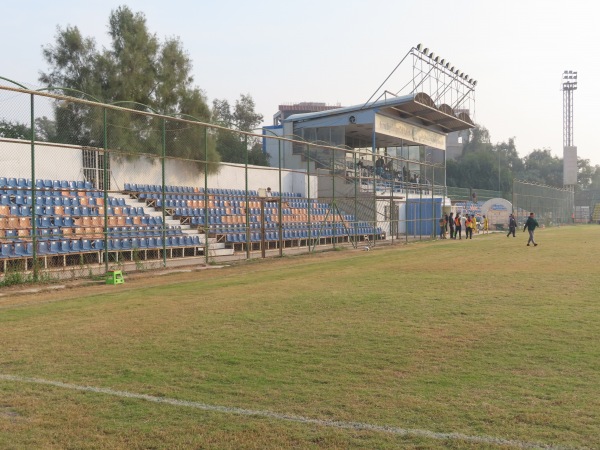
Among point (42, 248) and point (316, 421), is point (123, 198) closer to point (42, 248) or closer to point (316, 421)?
point (42, 248)

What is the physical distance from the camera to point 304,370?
6.45 m

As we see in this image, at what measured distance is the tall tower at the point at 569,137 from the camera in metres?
96.7

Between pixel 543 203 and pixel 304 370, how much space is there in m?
71.8

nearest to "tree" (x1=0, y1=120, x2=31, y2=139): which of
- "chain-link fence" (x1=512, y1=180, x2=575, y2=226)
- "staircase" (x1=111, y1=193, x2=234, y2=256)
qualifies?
"staircase" (x1=111, y1=193, x2=234, y2=256)

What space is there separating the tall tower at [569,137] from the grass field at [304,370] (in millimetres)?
92026

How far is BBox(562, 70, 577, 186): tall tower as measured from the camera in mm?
96688

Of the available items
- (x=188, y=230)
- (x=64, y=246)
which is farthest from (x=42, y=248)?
(x=188, y=230)

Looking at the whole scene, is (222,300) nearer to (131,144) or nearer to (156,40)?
(131,144)

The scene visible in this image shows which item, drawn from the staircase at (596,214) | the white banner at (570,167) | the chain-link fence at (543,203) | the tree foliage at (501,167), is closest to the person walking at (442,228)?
the chain-link fence at (543,203)

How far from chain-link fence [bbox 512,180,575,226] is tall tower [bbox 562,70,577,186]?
9.87 meters

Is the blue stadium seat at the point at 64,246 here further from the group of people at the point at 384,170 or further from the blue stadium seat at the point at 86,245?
the group of people at the point at 384,170

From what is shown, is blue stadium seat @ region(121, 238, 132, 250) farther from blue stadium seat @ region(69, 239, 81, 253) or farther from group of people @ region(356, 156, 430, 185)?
group of people @ region(356, 156, 430, 185)

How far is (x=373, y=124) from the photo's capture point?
141ft

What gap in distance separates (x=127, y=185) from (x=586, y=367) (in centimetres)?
1842
